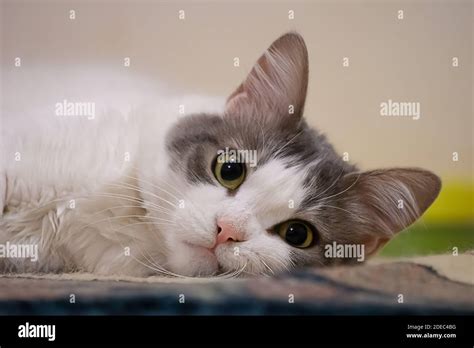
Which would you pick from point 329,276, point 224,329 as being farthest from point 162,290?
point 329,276

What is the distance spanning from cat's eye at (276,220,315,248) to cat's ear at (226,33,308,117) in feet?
0.91

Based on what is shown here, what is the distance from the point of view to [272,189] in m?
1.18

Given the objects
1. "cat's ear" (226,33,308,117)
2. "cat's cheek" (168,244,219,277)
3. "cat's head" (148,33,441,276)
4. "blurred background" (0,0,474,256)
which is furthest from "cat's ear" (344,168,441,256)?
"cat's cheek" (168,244,219,277)

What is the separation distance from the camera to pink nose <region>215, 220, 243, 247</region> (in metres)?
1.12

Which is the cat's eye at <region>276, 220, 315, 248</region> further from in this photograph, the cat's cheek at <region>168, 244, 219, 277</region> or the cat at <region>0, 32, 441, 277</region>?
the cat's cheek at <region>168, 244, 219, 277</region>

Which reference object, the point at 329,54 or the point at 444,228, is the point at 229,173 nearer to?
the point at 329,54

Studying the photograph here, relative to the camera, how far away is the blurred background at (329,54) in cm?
138

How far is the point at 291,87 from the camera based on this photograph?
51.0 inches

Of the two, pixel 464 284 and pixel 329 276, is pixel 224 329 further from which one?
pixel 464 284

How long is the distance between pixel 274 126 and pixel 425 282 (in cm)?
55

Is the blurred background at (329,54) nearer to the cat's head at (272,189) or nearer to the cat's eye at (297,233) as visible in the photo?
the cat's head at (272,189)

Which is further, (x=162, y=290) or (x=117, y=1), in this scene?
(x=117, y=1)

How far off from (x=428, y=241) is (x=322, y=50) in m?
0.57

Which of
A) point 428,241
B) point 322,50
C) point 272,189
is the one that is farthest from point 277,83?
point 428,241
